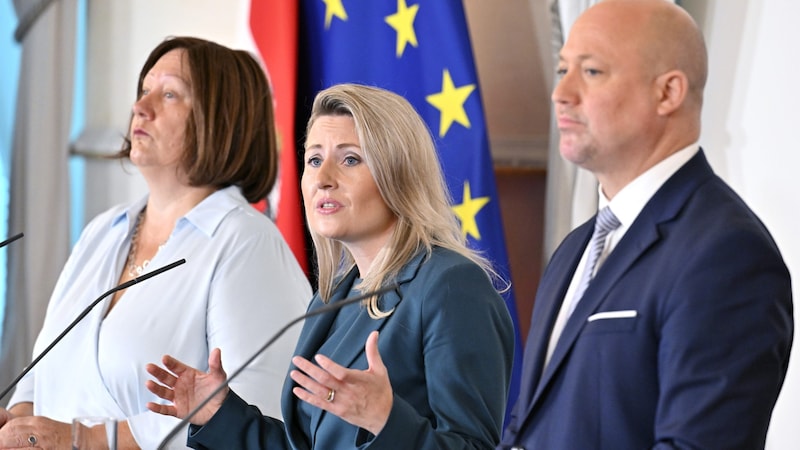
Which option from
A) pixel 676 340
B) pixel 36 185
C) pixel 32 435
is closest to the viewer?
pixel 676 340

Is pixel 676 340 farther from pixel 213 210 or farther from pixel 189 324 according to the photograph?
pixel 213 210

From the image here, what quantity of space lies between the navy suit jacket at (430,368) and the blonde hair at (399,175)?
43mm

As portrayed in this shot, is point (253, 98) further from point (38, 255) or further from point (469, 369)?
point (38, 255)

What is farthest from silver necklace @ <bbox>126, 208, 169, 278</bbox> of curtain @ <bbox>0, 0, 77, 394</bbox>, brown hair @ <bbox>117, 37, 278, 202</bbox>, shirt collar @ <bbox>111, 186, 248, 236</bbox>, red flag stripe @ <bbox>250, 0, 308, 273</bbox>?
curtain @ <bbox>0, 0, 77, 394</bbox>

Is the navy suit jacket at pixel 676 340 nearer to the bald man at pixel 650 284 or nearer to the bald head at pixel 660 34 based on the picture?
the bald man at pixel 650 284

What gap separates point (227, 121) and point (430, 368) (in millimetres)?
1136

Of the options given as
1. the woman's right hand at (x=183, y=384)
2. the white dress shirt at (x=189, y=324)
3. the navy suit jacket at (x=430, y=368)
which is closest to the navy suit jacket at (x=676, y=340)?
the navy suit jacket at (x=430, y=368)

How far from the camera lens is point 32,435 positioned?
2.33 m

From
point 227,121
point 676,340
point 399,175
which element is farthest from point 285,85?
point 676,340

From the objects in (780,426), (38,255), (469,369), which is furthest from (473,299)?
(38,255)

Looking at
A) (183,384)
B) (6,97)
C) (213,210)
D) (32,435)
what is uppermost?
(6,97)

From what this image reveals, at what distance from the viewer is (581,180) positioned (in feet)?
11.0

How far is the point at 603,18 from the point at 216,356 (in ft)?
2.92

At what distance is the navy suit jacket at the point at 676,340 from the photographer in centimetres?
164
